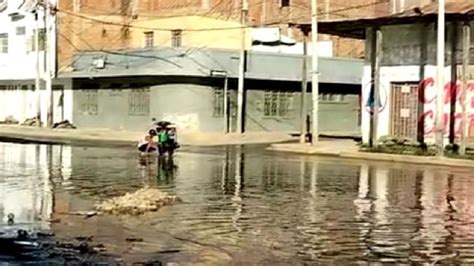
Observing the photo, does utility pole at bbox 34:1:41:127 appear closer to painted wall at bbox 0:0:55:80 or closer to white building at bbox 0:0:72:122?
white building at bbox 0:0:72:122

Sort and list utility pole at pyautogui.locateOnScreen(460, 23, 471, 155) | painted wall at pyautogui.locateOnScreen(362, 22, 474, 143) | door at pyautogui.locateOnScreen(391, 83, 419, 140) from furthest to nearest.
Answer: door at pyautogui.locateOnScreen(391, 83, 419, 140), painted wall at pyautogui.locateOnScreen(362, 22, 474, 143), utility pole at pyautogui.locateOnScreen(460, 23, 471, 155)

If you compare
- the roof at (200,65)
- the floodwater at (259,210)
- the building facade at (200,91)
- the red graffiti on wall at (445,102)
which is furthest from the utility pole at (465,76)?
the roof at (200,65)

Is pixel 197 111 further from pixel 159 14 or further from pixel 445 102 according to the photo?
pixel 445 102

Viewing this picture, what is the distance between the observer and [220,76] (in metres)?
54.7

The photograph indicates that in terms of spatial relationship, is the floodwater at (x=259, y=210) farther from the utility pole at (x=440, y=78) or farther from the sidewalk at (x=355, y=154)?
the utility pole at (x=440, y=78)

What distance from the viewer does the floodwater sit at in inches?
501

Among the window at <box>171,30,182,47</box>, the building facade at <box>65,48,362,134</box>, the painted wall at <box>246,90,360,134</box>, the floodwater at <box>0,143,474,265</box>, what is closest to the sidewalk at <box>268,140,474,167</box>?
the floodwater at <box>0,143,474,265</box>

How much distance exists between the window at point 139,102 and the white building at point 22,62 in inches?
321

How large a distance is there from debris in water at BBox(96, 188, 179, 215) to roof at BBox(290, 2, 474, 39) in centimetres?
1940

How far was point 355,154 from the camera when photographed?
120 ft

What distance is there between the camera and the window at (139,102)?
2239 inches

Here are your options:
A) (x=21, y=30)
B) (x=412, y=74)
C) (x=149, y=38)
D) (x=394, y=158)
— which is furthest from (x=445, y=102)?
(x=21, y=30)

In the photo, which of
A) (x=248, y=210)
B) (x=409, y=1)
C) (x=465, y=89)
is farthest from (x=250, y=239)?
(x=409, y=1)

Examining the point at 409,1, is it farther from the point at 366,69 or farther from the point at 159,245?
the point at 159,245
